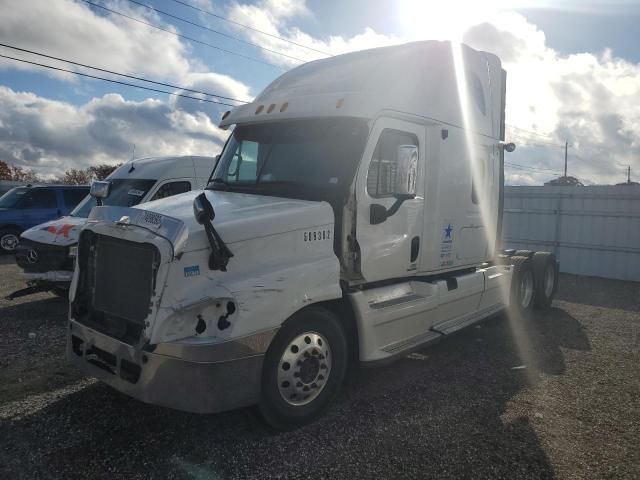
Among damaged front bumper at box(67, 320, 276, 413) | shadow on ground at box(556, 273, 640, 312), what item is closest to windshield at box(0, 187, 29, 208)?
damaged front bumper at box(67, 320, 276, 413)

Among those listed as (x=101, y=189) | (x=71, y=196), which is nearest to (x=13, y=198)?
(x=71, y=196)

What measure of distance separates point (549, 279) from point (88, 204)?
8892 mm

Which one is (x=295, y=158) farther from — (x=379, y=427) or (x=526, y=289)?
(x=526, y=289)

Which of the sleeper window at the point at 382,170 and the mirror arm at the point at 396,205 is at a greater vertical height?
the sleeper window at the point at 382,170

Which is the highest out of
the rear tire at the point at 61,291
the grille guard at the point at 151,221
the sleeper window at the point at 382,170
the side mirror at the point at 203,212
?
the sleeper window at the point at 382,170

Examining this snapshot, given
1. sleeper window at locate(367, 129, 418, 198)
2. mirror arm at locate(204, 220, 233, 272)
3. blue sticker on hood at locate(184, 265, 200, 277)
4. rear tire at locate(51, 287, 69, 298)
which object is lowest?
rear tire at locate(51, 287, 69, 298)

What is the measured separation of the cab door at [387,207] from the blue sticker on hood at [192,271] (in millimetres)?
1583

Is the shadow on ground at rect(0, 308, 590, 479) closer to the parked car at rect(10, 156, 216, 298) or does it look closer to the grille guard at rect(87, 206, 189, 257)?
the grille guard at rect(87, 206, 189, 257)

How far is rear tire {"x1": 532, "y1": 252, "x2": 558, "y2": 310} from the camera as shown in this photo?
870 centimetres

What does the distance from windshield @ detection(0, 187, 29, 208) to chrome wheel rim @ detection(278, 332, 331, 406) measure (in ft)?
45.4

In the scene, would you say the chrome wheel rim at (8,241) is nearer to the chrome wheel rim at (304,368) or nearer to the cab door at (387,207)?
the cab door at (387,207)

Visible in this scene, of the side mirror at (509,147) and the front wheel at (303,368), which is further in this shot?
the side mirror at (509,147)

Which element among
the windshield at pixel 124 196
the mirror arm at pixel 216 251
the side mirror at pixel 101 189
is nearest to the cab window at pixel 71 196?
the windshield at pixel 124 196

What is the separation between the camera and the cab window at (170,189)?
9.05 metres
